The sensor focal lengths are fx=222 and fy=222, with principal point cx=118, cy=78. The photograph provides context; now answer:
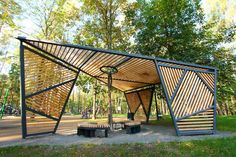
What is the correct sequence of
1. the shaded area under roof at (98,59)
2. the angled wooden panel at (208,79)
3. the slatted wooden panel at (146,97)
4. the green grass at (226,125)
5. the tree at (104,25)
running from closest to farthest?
the shaded area under roof at (98,59) < the angled wooden panel at (208,79) < the green grass at (226,125) < the slatted wooden panel at (146,97) < the tree at (104,25)

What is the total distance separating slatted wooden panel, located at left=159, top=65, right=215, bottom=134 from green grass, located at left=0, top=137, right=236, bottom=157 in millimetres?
2116

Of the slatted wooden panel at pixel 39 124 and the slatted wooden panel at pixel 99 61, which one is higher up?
the slatted wooden panel at pixel 99 61

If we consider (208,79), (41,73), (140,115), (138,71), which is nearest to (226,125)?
(208,79)

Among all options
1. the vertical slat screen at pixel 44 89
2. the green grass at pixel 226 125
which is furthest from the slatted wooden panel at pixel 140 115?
the vertical slat screen at pixel 44 89

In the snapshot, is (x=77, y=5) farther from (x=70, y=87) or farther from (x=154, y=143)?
(x=154, y=143)

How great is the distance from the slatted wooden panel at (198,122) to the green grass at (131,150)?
192 centimetres

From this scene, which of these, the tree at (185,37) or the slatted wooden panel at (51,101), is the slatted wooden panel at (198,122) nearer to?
the slatted wooden panel at (51,101)

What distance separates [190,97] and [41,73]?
6.94 m

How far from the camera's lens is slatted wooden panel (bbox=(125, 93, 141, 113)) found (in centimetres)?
1788

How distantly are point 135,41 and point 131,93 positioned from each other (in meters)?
4.33

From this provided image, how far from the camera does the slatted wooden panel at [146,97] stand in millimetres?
16744

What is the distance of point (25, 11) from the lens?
67.5 ft

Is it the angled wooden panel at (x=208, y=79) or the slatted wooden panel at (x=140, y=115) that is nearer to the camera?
the angled wooden panel at (x=208, y=79)

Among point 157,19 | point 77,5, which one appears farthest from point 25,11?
point 157,19
